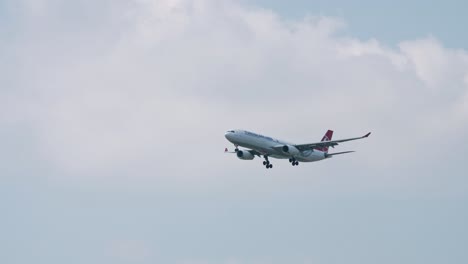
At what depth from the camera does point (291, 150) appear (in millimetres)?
108312

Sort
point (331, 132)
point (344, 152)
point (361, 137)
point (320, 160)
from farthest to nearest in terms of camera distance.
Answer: point (331, 132), point (320, 160), point (344, 152), point (361, 137)

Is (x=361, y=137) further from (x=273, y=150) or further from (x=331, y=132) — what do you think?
(x=331, y=132)

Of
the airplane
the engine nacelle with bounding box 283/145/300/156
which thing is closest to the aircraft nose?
the airplane

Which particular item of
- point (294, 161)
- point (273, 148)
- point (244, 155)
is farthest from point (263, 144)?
point (294, 161)

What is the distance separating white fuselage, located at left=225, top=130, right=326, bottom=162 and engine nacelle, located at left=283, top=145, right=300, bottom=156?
42 cm

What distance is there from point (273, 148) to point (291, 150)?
277 cm

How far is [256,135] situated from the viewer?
10469 cm

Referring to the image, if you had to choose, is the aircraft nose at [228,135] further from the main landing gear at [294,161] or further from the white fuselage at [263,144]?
the main landing gear at [294,161]

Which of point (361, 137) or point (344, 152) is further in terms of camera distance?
point (344, 152)

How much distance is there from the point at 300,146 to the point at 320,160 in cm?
835

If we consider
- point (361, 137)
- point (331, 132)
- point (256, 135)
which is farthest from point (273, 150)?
point (331, 132)

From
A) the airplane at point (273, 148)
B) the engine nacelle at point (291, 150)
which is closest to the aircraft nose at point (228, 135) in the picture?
the airplane at point (273, 148)

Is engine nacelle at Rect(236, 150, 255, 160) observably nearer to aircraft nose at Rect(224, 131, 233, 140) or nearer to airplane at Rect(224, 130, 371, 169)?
airplane at Rect(224, 130, 371, 169)

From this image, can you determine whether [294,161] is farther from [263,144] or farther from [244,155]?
[263,144]
